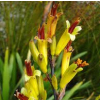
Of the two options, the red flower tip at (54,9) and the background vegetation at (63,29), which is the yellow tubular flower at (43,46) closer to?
the red flower tip at (54,9)

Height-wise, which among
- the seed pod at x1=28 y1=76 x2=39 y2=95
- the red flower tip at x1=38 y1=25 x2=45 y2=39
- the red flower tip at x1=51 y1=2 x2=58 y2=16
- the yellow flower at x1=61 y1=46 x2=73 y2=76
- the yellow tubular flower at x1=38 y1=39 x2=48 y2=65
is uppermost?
the red flower tip at x1=51 y1=2 x2=58 y2=16

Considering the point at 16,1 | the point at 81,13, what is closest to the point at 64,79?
the point at 81,13

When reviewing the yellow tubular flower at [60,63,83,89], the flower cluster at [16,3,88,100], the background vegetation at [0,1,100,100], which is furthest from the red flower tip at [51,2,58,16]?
the background vegetation at [0,1,100,100]

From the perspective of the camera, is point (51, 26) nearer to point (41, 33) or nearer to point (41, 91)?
point (41, 33)

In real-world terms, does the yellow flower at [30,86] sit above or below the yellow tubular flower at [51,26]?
below

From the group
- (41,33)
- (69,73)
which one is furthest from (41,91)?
(41,33)

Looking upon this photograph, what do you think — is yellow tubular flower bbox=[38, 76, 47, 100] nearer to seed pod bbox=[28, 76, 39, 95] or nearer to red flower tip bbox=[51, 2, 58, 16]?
seed pod bbox=[28, 76, 39, 95]

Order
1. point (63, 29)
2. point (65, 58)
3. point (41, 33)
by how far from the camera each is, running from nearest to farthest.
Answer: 1. point (41, 33)
2. point (65, 58)
3. point (63, 29)

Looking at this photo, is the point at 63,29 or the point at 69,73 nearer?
the point at 69,73

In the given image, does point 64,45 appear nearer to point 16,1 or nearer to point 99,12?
point 99,12

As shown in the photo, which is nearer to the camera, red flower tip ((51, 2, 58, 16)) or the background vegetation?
red flower tip ((51, 2, 58, 16))

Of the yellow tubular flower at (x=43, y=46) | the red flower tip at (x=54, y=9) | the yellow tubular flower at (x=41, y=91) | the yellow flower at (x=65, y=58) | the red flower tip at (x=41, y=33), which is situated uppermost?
the red flower tip at (x=54, y=9)

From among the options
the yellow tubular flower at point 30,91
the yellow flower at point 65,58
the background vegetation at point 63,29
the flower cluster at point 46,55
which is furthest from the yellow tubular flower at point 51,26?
the background vegetation at point 63,29
